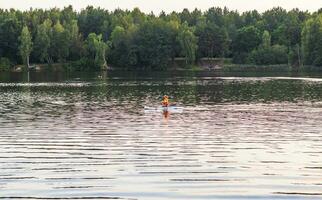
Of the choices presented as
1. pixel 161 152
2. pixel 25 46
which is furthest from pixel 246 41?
pixel 161 152

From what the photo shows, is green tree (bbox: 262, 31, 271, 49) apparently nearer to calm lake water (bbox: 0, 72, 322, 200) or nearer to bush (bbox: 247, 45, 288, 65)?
bush (bbox: 247, 45, 288, 65)

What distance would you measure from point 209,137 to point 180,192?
14.4 meters

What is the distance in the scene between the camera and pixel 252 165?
1009 inches

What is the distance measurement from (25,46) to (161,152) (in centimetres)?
14760

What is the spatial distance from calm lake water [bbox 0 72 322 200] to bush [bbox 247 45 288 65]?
387 feet

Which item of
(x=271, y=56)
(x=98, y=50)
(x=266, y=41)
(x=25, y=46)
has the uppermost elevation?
(x=266, y=41)

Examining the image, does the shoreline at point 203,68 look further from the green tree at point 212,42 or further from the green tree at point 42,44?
the green tree at point 212,42

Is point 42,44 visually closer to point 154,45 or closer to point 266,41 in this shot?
point 154,45

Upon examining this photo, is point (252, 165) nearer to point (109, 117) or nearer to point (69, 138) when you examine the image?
point (69, 138)

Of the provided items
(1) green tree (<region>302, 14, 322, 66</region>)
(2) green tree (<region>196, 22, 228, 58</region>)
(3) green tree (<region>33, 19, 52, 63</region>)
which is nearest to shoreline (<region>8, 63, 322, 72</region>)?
(1) green tree (<region>302, 14, 322, 66</region>)

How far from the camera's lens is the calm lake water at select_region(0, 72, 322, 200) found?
69.8ft

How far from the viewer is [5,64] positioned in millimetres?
171125

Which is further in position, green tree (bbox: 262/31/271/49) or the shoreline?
green tree (bbox: 262/31/271/49)

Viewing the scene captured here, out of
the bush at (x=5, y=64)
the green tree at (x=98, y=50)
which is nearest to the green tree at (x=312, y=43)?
the green tree at (x=98, y=50)
